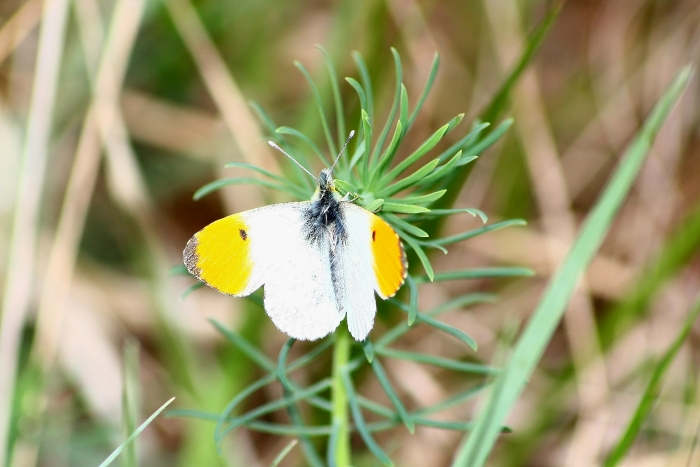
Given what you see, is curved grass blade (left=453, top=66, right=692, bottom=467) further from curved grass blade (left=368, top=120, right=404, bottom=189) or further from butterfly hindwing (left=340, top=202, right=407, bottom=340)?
curved grass blade (left=368, top=120, right=404, bottom=189)

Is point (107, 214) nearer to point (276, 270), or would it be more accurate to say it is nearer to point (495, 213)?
point (495, 213)

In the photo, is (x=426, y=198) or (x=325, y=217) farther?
(x=325, y=217)

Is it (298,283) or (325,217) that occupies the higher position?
(325,217)

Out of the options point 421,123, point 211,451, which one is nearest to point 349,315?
point 211,451

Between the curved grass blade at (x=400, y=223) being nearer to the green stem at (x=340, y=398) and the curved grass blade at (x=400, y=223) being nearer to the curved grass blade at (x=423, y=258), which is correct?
the curved grass blade at (x=423, y=258)

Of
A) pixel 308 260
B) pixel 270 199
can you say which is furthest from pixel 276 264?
pixel 270 199

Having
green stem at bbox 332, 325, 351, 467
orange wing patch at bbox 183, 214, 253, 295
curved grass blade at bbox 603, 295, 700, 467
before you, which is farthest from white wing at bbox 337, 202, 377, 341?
curved grass blade at bbox 603, 295, 700, 467

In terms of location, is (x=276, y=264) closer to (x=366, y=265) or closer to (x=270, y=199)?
(x=366, y=265)
